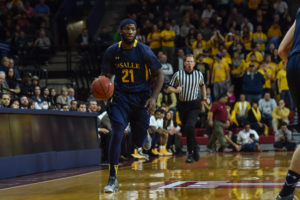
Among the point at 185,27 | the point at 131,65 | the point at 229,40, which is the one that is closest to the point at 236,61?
the point at 229,40

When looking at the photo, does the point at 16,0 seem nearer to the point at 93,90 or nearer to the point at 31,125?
the point at 31,125

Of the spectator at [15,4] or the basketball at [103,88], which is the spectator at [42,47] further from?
the basketball at [103,88]

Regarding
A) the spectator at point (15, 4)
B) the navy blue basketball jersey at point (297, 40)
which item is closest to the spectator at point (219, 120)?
the spectator at point (15, 4)

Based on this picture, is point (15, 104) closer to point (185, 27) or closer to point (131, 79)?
point (131, 79)

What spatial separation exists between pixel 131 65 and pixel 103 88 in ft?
1.53

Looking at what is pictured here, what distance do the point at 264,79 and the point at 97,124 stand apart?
8.04m

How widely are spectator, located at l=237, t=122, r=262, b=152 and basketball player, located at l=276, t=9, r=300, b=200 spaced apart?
12.9m

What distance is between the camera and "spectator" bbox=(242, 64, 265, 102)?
59.3ft

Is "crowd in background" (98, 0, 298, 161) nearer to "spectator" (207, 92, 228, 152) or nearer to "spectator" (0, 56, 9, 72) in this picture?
"spectator" (207, 92, 228, 152)

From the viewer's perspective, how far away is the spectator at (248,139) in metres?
17.2

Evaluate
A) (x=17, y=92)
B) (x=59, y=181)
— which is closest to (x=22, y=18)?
(x=17, y=92)

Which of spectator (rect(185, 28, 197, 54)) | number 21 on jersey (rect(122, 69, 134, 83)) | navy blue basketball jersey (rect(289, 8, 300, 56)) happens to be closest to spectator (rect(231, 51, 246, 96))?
spectator (rect(185, 28, 197, 54))

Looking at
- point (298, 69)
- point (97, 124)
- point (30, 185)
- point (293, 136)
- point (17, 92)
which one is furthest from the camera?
point (293, 136)

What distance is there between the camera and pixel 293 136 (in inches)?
712
